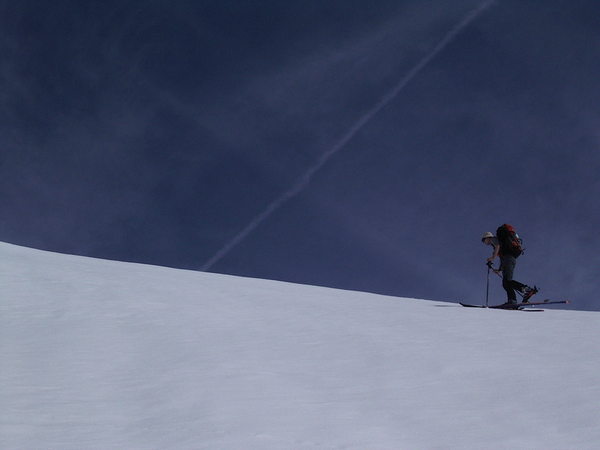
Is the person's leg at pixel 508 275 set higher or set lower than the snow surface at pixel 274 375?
higher

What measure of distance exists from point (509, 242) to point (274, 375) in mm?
7544

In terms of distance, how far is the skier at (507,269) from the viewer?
1002cm

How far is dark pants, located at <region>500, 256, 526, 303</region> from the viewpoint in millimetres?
10203

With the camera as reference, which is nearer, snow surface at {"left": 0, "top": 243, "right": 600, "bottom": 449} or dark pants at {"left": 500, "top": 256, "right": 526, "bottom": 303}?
snow surface at {"left": 0, "top": 243, "right": 600, "bottom": 449}

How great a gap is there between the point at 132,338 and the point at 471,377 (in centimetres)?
282

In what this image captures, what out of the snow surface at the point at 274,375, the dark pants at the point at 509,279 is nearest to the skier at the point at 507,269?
the dark pants at the point at 509,279

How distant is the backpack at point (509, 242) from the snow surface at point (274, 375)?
3.10m

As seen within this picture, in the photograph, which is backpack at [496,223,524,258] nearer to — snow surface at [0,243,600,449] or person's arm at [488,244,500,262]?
person's arm at [488,244,500,262]

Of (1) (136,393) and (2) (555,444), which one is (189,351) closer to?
(1) (136,393)

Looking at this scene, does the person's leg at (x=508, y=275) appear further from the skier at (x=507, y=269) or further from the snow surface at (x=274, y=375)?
the snow surface at (x=274, y=375)

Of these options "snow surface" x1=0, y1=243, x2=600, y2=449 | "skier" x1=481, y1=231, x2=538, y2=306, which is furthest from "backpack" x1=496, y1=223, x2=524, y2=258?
"snow surface" x1=0, y1=243, x2=600, y2=449

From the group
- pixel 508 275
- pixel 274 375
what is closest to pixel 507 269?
pixel 508 275

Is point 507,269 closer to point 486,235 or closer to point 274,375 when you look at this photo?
point 486,235

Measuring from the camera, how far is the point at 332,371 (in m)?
4.30
